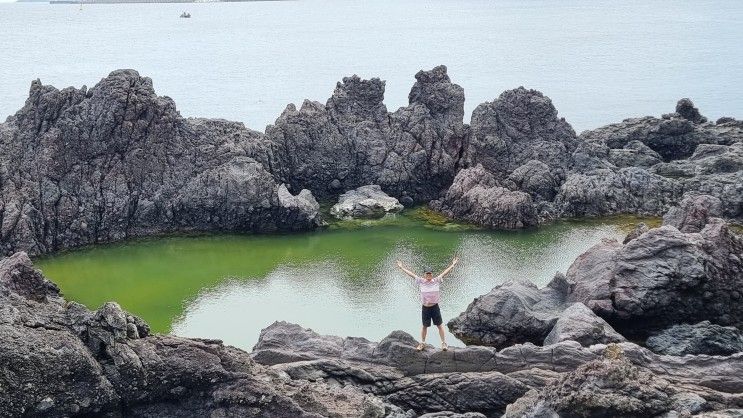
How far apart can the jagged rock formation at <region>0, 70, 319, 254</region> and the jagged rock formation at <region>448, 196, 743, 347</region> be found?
51.3 ft

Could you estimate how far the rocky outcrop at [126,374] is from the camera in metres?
16.0

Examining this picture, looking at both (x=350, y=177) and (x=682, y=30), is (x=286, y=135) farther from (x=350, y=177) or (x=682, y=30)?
(x=682, y=30)

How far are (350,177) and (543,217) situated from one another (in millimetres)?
10294

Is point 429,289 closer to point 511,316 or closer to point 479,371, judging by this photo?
point 479,371

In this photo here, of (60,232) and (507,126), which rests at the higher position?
(507,126)

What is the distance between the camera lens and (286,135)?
4678cm

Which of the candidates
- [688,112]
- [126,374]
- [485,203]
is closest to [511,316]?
[126,374]

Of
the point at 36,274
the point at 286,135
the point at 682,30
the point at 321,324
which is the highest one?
the point at 682,30

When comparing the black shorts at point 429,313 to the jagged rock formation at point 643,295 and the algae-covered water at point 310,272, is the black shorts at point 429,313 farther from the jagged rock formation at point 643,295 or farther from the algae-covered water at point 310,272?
the algae-covered water at point 310,272

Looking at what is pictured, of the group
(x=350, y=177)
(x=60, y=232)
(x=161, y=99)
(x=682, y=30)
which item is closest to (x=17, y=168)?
(x=60, y=232)

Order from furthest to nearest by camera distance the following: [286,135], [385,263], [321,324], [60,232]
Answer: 1. [286,135]
2. [60,232]
3. [385,263]
4. [321,324]

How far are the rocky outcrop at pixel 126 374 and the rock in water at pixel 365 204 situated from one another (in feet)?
83.2

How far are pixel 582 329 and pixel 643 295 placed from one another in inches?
138

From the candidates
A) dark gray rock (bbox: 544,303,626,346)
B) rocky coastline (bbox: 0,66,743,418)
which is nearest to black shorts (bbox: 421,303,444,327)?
rocky coastline (bbox: 0,66,743,418)
